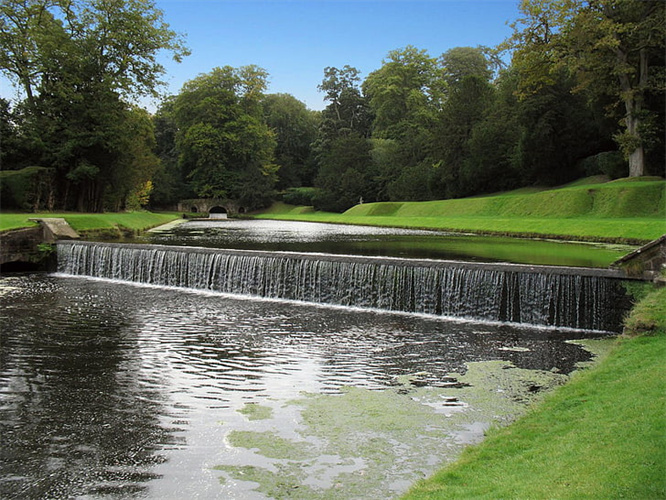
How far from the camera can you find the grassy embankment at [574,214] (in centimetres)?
2633

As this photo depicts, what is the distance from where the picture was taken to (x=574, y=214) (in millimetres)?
34281

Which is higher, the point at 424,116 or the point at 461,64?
the point at 461,64

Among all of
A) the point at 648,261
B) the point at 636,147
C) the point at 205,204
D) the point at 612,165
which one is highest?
the point at 636,147

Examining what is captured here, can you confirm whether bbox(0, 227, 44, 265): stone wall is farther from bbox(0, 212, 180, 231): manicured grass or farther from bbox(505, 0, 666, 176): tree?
bbox(505, 0, 666, 176): tree

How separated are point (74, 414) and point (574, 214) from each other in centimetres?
3181

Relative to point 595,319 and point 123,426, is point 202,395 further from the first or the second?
point 595,319

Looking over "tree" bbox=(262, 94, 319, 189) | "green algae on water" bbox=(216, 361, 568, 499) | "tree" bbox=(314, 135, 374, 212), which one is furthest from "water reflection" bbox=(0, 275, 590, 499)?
"tree" bbox=(262, 94, 319, 189)

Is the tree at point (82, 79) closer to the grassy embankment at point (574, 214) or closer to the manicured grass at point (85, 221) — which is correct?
the manicured grass at point (85, 221)

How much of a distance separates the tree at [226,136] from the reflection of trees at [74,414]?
65.9 metres

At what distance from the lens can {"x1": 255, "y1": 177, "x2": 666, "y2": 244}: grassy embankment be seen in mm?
26328

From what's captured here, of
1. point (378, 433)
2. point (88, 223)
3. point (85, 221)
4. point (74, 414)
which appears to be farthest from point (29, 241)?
point (378, 433)

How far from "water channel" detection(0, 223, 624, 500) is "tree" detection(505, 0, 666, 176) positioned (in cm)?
2643

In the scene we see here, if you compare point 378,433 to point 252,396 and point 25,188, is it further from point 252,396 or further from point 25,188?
point 25,188

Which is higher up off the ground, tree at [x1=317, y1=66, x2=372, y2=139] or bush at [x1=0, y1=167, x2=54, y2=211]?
tree at [x1=317, y1=66, x2=372, y2=139]
